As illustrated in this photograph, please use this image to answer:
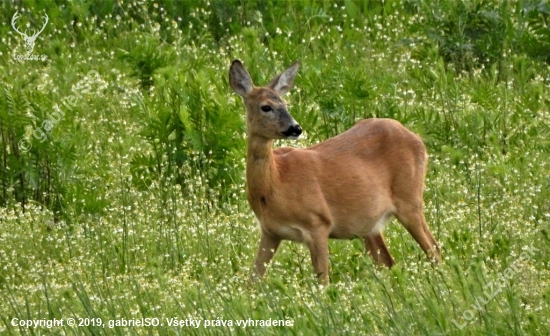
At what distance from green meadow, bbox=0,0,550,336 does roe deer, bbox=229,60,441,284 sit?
17cm

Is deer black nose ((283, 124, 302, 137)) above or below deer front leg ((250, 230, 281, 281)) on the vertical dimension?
above

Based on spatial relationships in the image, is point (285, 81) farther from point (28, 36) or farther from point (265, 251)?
point (28, 36)

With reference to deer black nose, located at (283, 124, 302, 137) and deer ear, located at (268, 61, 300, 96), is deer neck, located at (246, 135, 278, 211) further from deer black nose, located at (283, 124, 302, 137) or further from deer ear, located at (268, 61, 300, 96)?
deer ear, located at (268, 61, 300, 96)

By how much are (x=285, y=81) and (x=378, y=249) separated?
1.24 metres

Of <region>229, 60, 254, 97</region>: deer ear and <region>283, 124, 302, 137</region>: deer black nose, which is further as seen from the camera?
<region>229, 60, 254, 97</region>: deer ear

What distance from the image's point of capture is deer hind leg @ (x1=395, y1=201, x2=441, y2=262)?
9102 mm

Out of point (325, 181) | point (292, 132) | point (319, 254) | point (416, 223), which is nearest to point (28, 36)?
point (325, 181)

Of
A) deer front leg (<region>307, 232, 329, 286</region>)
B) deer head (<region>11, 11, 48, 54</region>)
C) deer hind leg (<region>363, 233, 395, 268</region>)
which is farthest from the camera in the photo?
deer head (<region>11, 11, 48, 54</region>)

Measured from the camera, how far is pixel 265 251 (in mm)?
8734

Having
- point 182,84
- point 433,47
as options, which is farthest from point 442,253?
point 433,47

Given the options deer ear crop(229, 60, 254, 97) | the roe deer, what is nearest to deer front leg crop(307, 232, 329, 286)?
the roe deer

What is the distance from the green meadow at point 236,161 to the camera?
7.05 meters

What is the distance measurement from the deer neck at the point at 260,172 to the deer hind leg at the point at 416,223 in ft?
3.06

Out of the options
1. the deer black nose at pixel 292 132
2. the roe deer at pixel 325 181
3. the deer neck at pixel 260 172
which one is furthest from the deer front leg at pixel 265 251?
the deer black nose at pixel 292 132
